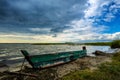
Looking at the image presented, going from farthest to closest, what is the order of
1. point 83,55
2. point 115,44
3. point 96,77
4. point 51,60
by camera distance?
1. point 115,44
2. point 83,55
3. point 51,60
4. point 96,77

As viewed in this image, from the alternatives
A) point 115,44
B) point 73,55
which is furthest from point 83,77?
point 115,44

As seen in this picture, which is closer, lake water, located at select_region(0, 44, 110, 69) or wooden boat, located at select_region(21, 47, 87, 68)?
wooden boat, located at select_region(21, 47, 87, 68)

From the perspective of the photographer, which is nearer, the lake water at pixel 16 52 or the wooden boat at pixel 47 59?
the wooden boat at pixel 47 59

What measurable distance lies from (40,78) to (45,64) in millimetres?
3889

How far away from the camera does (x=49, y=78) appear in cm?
878

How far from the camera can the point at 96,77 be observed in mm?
7977

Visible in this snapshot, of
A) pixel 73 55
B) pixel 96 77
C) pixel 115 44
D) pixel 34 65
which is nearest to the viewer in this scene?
pixel 96 77

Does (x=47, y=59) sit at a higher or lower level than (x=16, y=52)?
higher

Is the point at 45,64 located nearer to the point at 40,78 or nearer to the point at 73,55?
the point at 40,78

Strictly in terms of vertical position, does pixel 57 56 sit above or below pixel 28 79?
above

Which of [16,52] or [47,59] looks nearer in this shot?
→ [47,59]

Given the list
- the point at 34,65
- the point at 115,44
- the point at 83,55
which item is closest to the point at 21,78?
the point at 34,65

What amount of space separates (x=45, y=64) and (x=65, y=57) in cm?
410

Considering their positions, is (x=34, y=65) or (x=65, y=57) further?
(x=65, y=57)
